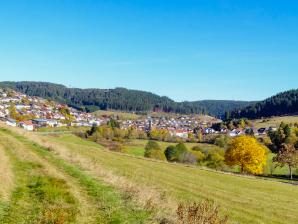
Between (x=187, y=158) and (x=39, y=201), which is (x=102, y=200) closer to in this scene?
(x=39, y=201)

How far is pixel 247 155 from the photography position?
93.5m

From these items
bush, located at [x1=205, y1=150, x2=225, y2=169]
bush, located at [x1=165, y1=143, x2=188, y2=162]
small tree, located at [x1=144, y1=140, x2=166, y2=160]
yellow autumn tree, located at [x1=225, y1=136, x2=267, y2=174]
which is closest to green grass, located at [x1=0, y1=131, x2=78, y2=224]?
yellow autumn tree, located at [x1=225, y1=136, x2=267, y2=174]

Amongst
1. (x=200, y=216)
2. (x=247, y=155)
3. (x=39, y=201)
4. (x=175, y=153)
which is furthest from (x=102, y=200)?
(x=175, y=153)

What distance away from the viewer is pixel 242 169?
95.4 metres

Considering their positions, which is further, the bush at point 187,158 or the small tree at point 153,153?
the bush at point 187,158

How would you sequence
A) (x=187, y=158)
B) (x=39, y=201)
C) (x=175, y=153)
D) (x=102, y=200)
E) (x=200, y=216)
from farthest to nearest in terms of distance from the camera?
(x=175, y=153) → (x=187, y=158) → (x=102, y=200) → (x=39, y=201) → (x=200, y=216)

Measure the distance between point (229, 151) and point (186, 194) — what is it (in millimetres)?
70802

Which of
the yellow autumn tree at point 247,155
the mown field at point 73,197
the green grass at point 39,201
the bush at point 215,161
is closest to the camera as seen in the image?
the green grass at point 39,201

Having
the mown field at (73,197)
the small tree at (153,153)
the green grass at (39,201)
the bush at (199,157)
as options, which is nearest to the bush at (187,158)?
the bush at (199,157)

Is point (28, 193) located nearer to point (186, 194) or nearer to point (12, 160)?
point (12, 160)

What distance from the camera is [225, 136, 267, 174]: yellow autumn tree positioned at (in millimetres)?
92500

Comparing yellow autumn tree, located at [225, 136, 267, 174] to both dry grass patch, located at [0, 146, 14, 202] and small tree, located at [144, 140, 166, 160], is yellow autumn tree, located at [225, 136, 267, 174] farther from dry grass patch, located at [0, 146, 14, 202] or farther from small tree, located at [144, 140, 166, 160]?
dry grass patch, located at [0, 146, 14, 202]

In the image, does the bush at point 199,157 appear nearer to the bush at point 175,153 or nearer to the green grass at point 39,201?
the bush at point 175,153

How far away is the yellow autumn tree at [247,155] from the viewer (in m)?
92.5
